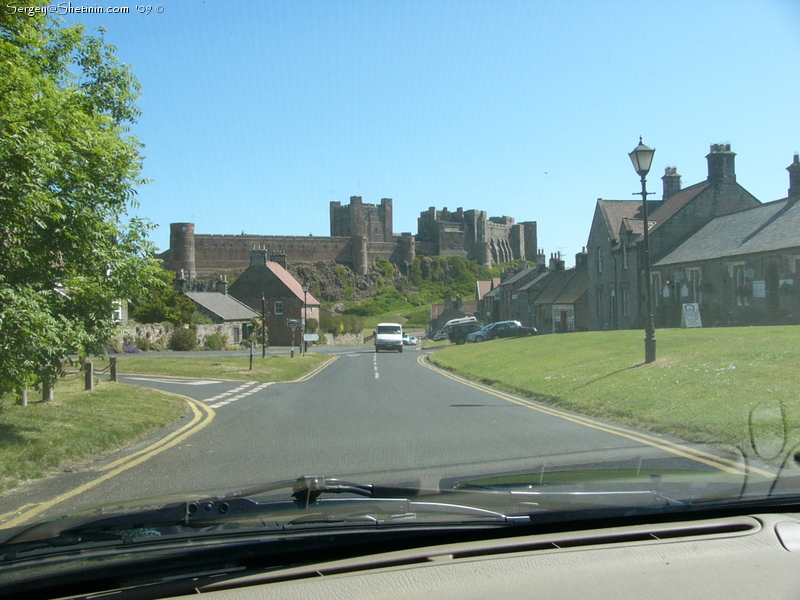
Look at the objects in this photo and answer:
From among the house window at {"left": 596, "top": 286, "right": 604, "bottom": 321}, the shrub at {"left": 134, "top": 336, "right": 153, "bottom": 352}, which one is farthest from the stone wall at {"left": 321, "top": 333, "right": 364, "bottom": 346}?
the house window at {"left": 596, "top": 286, "right": 604, "bottom": 321}

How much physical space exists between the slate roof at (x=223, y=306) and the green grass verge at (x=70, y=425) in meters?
47.9

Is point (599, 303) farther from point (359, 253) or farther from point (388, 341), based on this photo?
point (359, 253)

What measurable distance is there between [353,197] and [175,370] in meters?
119

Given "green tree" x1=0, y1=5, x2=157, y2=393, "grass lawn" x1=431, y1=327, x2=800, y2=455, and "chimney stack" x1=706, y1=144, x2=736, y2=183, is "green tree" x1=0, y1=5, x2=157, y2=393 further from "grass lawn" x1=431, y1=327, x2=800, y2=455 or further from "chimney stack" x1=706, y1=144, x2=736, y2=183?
"chimney stack" x1=706, y1=144, x2=736, y2=183

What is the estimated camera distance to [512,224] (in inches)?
6407

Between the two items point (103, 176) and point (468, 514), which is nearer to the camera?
point (468, 514)

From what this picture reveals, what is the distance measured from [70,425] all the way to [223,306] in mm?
57506

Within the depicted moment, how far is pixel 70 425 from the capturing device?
38.2ft

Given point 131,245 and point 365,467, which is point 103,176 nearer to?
point 131,245

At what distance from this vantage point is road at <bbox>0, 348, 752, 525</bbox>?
25.0 ft

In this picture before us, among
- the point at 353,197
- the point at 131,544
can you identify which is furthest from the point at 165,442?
the point at 353,197

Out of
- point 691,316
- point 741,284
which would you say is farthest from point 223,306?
point 741,284

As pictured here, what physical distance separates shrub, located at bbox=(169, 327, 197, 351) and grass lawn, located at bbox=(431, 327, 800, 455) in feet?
108

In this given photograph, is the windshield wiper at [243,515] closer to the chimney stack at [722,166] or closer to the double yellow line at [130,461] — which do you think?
the double yellow line at [130,461]
